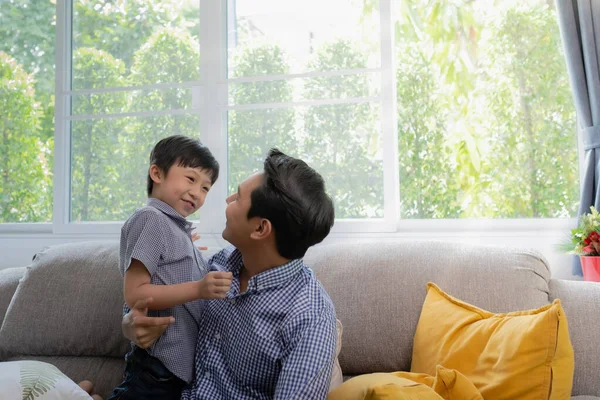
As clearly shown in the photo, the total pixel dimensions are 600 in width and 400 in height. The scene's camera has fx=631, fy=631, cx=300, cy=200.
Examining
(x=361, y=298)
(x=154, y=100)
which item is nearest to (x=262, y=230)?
(x=361, y=298)

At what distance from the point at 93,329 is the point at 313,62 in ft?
5.11

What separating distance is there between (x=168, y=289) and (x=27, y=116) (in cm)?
257

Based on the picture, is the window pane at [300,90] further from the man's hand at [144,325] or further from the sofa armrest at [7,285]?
the man's hand at [144,325]

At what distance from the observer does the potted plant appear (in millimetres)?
2111

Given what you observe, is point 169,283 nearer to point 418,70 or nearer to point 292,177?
point 292,177

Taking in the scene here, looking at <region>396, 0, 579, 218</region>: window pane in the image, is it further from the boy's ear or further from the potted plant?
the boy's ear

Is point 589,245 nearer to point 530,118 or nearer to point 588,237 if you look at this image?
point 588,237

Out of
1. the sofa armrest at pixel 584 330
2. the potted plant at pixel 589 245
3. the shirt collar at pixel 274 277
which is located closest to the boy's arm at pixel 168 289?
the shirt collar at pixel 274 277

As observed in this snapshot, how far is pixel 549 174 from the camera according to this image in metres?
2.73

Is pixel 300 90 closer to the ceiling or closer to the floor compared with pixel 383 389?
closer to the ceiling

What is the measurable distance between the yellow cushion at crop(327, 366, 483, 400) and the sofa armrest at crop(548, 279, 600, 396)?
1.45 feet

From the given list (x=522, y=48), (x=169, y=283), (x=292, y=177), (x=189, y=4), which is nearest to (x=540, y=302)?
(x=292, y=177)

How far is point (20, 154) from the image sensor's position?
3.61 metres

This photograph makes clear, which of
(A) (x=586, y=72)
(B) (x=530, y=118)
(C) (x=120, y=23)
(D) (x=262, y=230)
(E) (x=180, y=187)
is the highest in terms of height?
(C) (x=120, y=23)
